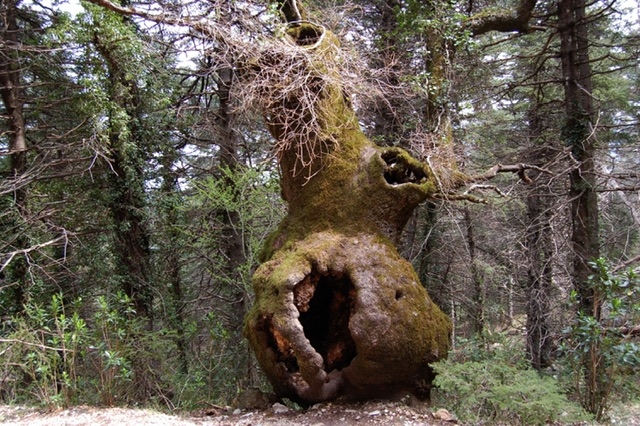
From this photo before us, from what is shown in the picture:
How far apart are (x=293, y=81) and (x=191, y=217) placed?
18.7 ft

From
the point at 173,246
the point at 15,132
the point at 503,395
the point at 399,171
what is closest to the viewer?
the point at 503,395

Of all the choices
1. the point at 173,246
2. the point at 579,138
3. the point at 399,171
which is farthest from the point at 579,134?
the point at 173,246

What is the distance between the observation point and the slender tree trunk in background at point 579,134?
654cm

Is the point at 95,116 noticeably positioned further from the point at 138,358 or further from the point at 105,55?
the point at 138,358

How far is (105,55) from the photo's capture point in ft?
22.9

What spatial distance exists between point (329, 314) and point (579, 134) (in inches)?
205

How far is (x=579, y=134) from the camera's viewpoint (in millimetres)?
6676

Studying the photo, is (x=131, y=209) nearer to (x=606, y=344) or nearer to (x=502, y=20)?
(x=502, y=20)

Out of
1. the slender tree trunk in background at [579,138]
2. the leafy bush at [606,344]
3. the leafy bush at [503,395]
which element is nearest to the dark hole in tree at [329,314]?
the leafy bush at [503,395]

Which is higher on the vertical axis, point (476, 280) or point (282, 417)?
point (476, 280)

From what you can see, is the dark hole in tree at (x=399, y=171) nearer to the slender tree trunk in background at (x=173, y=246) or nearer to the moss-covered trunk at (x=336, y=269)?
the moss-covered trunk at (x=336, y=269)

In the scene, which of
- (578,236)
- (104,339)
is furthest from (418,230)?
(104,339)

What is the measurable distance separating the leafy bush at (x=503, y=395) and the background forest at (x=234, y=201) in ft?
0.08

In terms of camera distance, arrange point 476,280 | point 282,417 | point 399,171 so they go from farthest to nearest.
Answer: point 476,280 < point 399,171 < point 282,417
